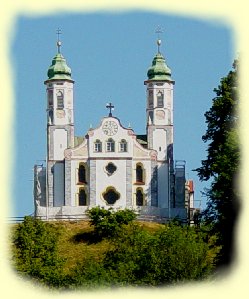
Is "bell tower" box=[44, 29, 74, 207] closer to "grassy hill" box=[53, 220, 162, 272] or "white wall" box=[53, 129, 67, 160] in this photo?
"white wall" box=[53, 129, 67, 160]

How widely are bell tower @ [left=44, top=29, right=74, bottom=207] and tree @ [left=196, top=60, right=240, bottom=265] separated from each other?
1886 centimetres

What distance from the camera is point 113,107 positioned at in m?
66.4

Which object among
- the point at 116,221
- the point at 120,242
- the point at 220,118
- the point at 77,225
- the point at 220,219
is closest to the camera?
the point at 220,219

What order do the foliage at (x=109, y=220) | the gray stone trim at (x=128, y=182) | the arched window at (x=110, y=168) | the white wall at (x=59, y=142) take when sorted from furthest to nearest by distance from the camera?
the white wall at (x=59, y=142)
the arched window at (x=110, y=168)
the gray stone trim at (x=128, y=182)
the foliage at (x=109, y=220)

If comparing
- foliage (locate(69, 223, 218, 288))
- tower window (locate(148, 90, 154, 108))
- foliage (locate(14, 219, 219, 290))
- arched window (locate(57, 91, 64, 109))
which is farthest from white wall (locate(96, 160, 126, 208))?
foliage (locate(69, 223, 218, 288))

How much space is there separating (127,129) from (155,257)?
112 feet

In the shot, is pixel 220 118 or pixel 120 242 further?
pixel 220 118

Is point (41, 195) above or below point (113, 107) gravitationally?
below

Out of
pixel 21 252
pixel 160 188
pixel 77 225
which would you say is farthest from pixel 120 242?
pixel 160 188

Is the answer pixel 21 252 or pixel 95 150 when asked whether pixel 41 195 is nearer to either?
pixel 95 150

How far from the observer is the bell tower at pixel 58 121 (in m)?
65.4

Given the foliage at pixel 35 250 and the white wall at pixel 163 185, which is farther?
the white wall at pixel 163 185

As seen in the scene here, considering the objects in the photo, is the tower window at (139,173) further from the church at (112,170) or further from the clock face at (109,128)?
the clock face at (109,128)

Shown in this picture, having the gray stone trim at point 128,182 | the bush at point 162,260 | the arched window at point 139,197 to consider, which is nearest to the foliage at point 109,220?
the gray stone trim at point 128,182
